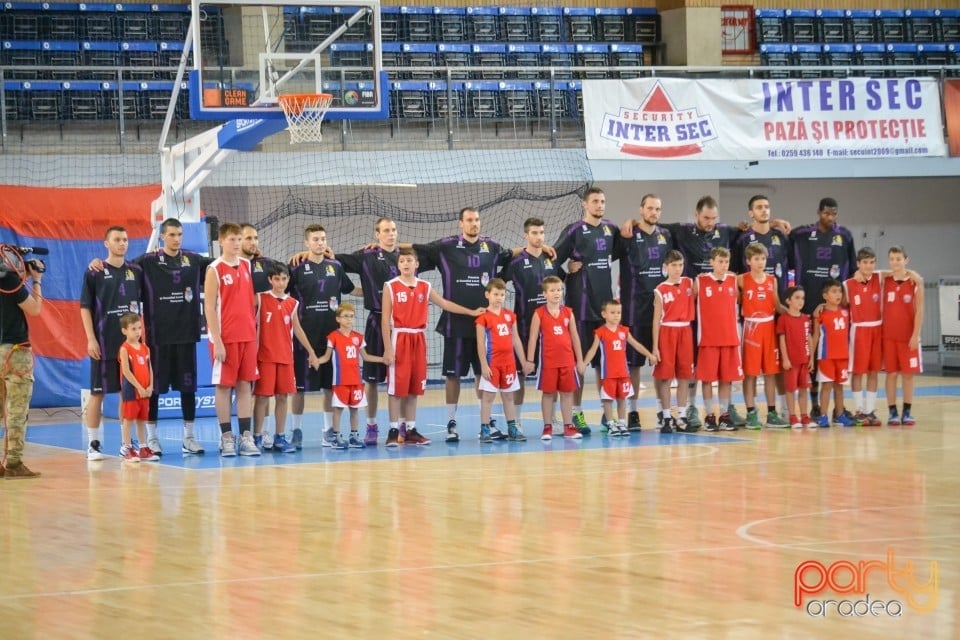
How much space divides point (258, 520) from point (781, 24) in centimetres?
1869

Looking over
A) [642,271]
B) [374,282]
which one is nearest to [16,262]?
[374,282]

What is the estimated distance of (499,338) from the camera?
11.6m

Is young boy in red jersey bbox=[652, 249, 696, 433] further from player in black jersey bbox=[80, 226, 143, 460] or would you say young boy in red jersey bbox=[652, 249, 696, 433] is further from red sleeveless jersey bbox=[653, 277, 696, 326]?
player in black jersey bbox=[80, 226, 143, 460]

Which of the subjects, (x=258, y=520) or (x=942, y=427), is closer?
(x=258, y=520)

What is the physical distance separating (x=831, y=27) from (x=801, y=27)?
1.81 ft

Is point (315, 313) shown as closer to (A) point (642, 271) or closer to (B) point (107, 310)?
(B) point (107, 310)

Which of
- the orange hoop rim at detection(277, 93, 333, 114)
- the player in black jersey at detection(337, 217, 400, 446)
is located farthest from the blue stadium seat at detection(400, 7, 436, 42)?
the player in black jersey at detection(337, 217, 400, 446)

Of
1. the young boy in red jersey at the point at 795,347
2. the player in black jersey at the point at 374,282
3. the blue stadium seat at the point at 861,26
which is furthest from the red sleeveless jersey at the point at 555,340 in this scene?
the blue stadium seat at the point at 861,26

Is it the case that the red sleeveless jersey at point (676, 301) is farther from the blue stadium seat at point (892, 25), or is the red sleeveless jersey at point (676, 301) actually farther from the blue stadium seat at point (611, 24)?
the blue stadium seat at point (892, 25)

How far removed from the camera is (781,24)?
23797 millimetres

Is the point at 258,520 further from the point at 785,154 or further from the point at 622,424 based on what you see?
the point at 785,154

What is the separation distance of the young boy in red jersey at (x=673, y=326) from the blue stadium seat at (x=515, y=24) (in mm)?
11320

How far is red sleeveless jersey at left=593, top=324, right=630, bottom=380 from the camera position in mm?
11977

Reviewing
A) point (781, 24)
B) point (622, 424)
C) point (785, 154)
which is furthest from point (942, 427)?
point (781, 24)
